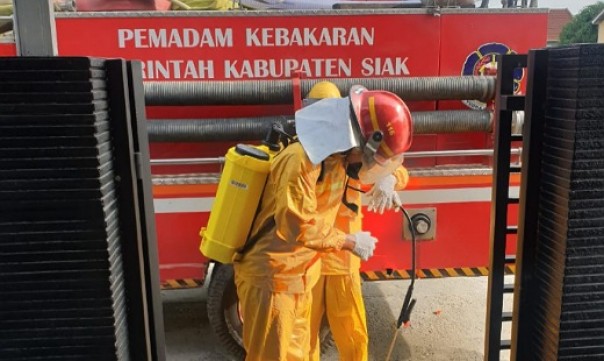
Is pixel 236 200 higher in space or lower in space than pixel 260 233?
higher

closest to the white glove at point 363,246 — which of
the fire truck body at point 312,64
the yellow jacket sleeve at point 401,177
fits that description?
the yellow jacket sleeve at point 401,177

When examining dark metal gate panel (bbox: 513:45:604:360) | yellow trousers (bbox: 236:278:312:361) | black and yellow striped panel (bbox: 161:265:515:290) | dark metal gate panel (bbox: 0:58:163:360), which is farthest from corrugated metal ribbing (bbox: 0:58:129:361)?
black and yellow striped panel (bbox: 161:265:515:290)

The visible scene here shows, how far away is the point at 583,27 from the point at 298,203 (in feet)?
116

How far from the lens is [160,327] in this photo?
179 cm

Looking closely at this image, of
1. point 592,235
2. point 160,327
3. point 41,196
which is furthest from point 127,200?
point 592,235

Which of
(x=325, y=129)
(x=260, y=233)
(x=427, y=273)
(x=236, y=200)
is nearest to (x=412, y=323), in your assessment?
(x=427, y=273)

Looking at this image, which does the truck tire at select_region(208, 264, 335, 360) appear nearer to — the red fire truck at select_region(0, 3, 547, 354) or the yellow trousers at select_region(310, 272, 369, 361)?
the red fire truck at select_region(0, 3, 547, 354)

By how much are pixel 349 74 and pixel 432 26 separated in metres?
0.61

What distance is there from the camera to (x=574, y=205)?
1599 millimetres

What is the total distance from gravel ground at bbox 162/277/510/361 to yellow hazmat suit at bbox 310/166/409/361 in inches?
34.5

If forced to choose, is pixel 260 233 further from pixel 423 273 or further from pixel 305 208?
pixel 423 273

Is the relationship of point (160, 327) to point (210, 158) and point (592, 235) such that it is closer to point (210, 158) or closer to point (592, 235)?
point (592, 235)

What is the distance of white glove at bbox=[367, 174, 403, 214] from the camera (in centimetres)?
325

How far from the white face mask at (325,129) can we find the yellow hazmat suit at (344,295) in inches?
23.3
